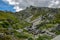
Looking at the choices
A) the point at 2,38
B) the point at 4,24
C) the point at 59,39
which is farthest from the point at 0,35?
the point at 4,24

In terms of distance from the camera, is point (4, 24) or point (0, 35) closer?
point (0, 35)

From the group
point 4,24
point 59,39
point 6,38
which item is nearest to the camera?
point 6,38

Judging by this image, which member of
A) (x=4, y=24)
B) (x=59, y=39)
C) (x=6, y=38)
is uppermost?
(x=4, y=24)

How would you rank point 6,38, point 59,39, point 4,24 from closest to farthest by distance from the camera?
point 6,38, point 59,39, point 4,24

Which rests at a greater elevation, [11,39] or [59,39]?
[59,39]

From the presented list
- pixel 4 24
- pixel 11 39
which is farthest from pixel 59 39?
pixel 4 24

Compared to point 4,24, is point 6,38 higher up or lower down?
lower down

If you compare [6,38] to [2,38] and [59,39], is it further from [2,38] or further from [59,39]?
[59,39]

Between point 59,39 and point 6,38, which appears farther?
point 59,39

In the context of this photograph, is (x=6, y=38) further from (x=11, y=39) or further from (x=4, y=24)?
(x=4, y=24)
